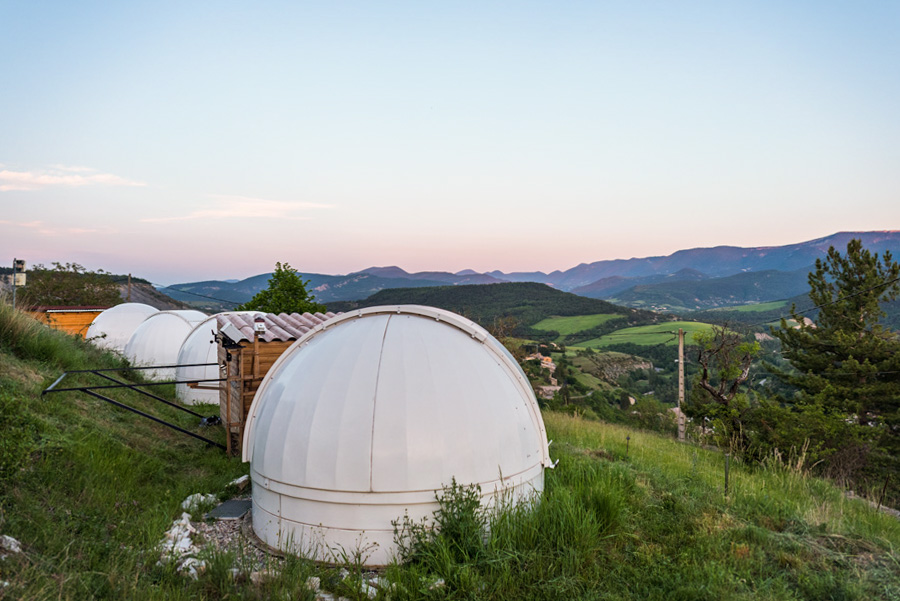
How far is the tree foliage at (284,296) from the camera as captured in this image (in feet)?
78.7

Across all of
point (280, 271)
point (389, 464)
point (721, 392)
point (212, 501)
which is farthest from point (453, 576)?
point (280, 271)

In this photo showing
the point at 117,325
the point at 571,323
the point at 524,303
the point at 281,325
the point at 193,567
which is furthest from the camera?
the point at 524,303

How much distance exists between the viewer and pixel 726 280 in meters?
185

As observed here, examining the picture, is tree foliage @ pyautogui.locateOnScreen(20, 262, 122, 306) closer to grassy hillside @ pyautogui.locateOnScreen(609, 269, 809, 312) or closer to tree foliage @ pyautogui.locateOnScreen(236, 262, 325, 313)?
tree foliage @ pyautogui.locateOnScreen(236, 262, 325, 313)

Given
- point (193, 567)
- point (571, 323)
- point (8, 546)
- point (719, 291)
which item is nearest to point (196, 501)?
point (193, 567)

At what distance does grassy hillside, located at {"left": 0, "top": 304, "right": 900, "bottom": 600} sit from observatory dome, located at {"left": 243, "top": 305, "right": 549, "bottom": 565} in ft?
1.32

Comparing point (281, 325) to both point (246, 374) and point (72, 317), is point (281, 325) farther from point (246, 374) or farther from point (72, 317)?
point (72, 317)

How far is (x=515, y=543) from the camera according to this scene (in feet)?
18.6

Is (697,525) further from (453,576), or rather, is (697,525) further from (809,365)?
(809,365)

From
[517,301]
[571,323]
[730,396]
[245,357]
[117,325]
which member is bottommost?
[571,323]

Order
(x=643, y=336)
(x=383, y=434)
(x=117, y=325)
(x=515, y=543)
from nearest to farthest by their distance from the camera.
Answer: (x=515, y=543)
(x=383, y=434)
(x=117, y=325)
(x=643, y=336)

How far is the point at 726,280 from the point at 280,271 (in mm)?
193572

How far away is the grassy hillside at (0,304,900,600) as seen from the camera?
4855 mm

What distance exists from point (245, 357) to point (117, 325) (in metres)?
19.1
